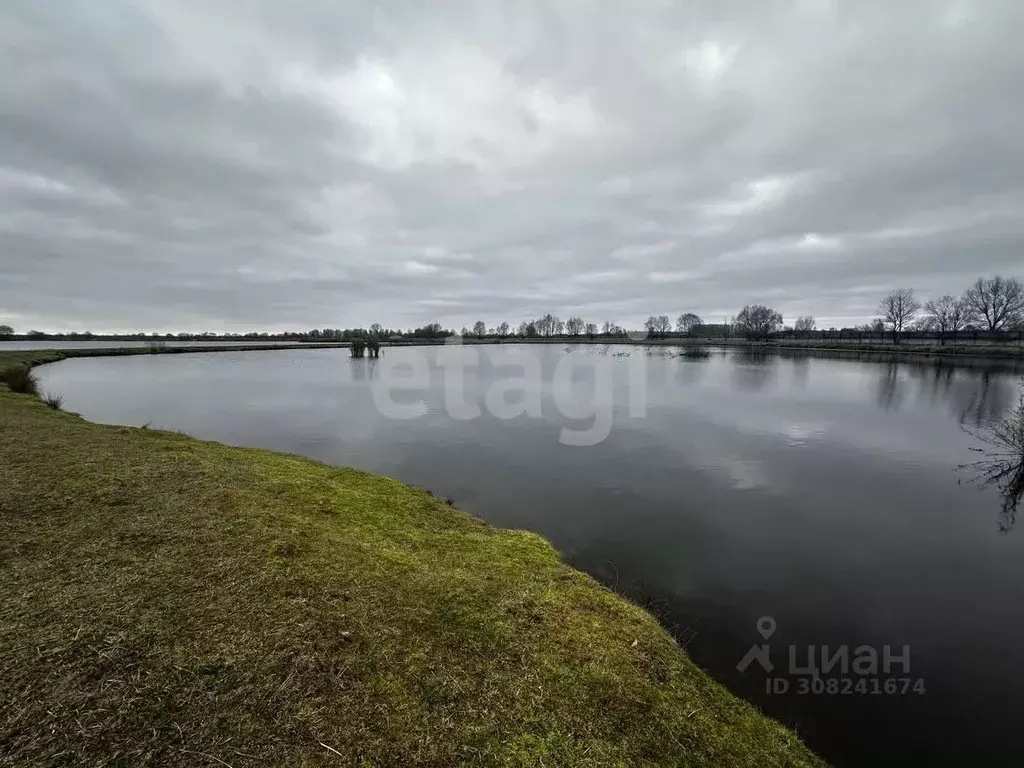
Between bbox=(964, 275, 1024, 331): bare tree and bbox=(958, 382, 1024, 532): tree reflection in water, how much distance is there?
10689 cm

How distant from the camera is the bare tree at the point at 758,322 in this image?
136375 mm

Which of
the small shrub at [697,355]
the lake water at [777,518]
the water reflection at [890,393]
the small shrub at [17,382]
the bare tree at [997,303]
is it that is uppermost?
the bare tree at [997,303]

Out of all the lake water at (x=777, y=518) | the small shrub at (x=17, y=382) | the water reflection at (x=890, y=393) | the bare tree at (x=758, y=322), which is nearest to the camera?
the lake water at (x=777, y=518)

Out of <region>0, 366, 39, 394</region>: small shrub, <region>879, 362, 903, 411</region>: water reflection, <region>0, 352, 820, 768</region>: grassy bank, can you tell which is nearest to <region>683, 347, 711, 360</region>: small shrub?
<region>879, 362, 903, 411</region>: water reflection

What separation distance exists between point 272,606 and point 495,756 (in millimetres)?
2645

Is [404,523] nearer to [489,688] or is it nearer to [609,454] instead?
[489,688]

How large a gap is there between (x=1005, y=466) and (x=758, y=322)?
14579 cm

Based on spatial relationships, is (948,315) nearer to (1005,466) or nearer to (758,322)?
(758,322)

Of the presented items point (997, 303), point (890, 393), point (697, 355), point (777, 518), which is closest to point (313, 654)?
point (777, 518)

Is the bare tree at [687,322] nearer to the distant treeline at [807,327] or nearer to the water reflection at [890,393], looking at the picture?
the distant treeline at [807,327]

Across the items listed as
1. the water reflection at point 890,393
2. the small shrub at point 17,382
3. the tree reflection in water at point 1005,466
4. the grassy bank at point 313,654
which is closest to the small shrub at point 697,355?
the water reflection at point 890,393

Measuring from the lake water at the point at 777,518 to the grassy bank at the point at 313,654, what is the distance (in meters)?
1.92

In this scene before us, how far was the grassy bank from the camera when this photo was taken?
299 centimetres

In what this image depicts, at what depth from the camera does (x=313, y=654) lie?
373 cm
